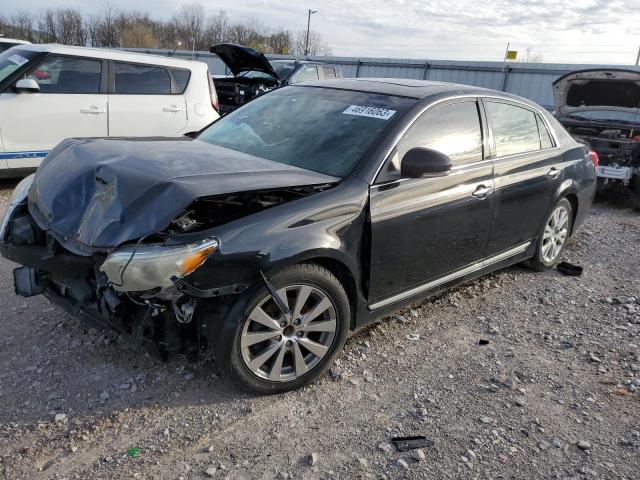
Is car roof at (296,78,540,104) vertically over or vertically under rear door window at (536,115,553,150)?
over

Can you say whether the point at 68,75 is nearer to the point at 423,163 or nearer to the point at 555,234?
the point at 423,163

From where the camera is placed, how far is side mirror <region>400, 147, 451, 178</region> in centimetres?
324

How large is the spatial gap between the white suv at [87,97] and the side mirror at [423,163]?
5.06m

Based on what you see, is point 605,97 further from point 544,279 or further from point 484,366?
point 484,366

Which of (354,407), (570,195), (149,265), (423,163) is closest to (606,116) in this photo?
(570,195)

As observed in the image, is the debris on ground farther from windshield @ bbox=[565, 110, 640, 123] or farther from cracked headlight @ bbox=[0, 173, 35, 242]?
windshield @ bbox=[565, 110, 640, 123]

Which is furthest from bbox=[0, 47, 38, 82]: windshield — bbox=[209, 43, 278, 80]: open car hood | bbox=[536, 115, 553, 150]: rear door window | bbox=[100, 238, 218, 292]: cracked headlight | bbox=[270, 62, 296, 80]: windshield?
bbox=[270, 62, 296, 80]: windshield

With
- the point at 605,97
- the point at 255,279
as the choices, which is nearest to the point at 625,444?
the point at 255,279

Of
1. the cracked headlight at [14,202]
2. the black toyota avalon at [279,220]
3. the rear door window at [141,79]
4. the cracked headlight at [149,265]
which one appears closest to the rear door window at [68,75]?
the rear door window at [141,79]

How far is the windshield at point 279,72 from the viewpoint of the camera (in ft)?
38.5

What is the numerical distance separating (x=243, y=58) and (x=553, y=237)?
8.07 meters

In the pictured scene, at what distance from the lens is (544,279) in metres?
5.05

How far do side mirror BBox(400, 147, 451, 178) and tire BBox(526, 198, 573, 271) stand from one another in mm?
2015

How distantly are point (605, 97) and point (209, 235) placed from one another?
24.8 ft
